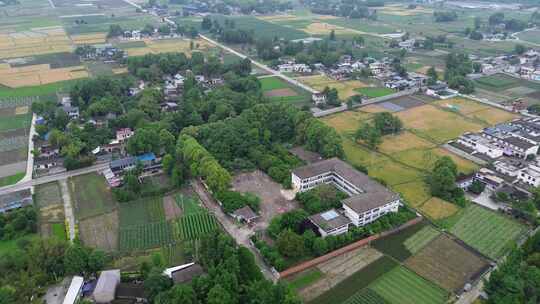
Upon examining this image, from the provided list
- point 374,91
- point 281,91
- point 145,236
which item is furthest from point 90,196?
point 374,91

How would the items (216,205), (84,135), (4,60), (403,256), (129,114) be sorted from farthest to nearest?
1. (4,60)
2. (129,114)
3. (84,135)
4. (216,205)
5. (403,256)

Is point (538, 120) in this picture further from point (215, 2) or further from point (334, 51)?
point (215, 2)

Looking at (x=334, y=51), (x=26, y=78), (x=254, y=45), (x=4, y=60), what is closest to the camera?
(x=26, y=78)

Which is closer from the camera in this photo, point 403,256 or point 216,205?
point 403,256

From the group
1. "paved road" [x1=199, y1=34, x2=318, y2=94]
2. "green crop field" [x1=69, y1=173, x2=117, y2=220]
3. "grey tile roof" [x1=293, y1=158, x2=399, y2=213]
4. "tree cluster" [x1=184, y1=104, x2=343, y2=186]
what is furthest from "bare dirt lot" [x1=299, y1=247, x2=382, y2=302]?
"paved road" [x1=199, y1=34, x2=318, y2=94]

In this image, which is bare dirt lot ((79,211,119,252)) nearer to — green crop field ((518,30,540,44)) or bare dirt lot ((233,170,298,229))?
bare dirt lot ((233,170,298,229))

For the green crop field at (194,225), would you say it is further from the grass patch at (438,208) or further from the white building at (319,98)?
the white building at (319,98)

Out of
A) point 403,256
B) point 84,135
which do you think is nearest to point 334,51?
point 84,135
